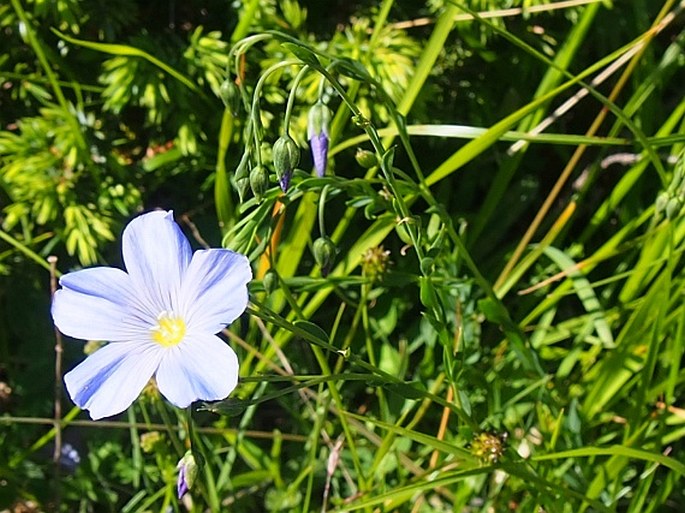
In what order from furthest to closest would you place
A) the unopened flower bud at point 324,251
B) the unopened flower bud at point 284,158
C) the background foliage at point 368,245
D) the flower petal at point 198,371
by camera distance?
the background foliage at point 368,245 < the unopened flower bud at point 324,251 < the unopened flower bud at point 284,158 < the flower petal at point 198,371

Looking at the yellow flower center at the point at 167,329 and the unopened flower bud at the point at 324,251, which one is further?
the unopened flower bud at the point at 324,251

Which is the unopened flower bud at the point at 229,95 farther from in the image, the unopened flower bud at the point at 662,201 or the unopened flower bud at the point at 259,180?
the unopened flower bud at the point at 662,201

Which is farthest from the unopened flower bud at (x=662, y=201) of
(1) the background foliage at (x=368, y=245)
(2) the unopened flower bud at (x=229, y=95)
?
(2) the unopened flower bud at (x=229, y=95)

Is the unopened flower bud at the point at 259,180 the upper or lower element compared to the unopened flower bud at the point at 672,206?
upper

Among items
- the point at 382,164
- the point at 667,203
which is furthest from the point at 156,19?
the point at 667,203

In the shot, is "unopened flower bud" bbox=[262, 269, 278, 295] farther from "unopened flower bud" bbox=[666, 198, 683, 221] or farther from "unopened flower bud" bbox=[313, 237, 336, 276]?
"unopened flower bud" bbox=[666, 198, 683, 221]
